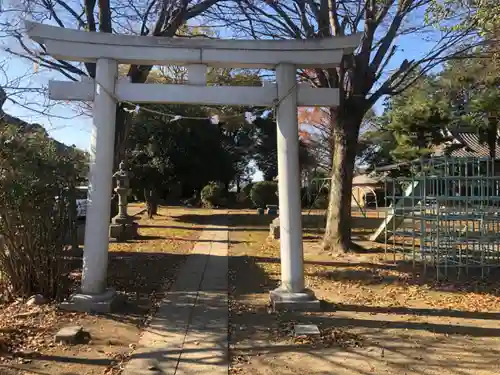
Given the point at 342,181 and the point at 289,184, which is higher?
the point at 342,181

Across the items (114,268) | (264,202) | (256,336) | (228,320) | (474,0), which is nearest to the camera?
(256,336)

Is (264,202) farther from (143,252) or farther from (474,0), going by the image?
(474,0)

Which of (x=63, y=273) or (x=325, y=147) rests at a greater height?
(x=325, y=147)

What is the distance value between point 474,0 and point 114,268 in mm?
8536

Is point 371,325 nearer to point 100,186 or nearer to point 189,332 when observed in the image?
point 189,332

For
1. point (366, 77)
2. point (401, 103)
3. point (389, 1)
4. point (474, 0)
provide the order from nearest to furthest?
1. point (474, 0)
2. point (389, 1)
3. point (366, 77)
4. point (401, 103)

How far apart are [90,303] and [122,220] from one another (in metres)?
9.44

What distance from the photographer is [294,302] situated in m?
6.92

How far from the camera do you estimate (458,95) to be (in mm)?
22547

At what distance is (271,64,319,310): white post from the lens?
7105 millimetres

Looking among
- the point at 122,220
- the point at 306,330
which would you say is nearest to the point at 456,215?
the point at 306,330

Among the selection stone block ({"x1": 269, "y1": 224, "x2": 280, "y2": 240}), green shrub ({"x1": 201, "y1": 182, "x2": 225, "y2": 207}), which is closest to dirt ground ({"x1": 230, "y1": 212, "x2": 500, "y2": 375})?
stone block ({"x1": 269, "y1": 224, "x2": 280, "y2": 240})

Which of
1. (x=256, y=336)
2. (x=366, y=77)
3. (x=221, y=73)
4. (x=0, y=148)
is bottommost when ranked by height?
(x=256, y=336)

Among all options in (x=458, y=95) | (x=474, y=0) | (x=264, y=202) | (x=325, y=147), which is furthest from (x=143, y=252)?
(x=325, y=147)
